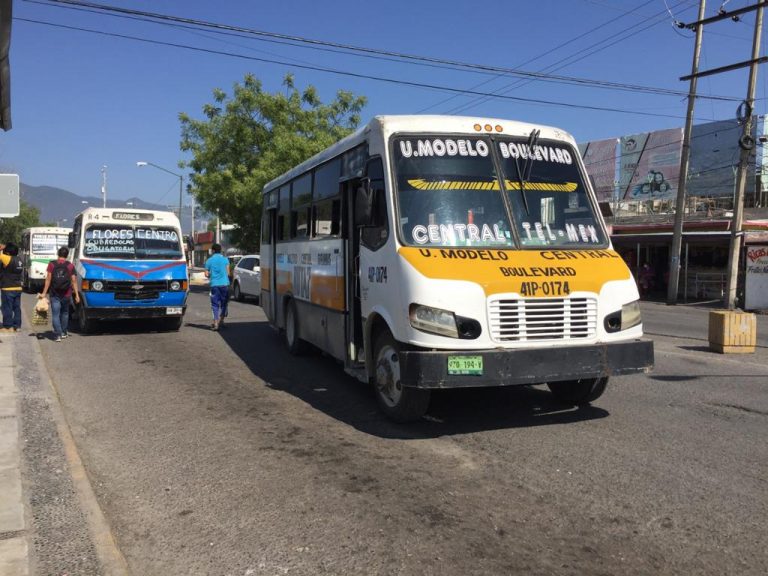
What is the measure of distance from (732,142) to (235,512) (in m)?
37.4

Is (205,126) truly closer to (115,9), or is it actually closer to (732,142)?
(115,9)

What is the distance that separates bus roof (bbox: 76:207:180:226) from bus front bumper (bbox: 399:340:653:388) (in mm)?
9799

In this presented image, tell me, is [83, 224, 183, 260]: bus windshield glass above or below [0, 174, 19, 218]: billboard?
below

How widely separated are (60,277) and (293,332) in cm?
469

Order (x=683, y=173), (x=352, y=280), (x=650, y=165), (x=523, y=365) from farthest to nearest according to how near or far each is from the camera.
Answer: (x=650, y=165) < (x=683, y=173) < (x=352, y=280) < (x=523, y=365)

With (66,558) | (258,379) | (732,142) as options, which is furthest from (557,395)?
(732,142)

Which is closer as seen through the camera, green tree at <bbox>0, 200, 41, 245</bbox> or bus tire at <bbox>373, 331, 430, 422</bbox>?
bus tire at <bbox>373, 331, 430, 422</bbox>

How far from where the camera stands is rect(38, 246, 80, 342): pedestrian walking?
1139 cm

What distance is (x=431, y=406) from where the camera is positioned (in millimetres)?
6750

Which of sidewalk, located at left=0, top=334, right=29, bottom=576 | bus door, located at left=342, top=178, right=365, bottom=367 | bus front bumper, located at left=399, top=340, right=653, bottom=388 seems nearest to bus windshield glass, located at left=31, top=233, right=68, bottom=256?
sidewalk, located at left=0, top=334, right=29, bottom=576

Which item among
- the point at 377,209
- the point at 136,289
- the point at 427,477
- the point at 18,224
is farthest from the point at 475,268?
the point at 18,224

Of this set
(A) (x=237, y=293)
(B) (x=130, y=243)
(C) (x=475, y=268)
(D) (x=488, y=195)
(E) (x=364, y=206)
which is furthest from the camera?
(A) (x=237, y=293)

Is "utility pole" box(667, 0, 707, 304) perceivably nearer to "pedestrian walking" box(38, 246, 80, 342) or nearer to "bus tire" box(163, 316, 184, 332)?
"bus tire" box(163, 316, 184, 332)

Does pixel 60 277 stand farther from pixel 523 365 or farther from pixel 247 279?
pixel 247 279
